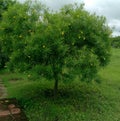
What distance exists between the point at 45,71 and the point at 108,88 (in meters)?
3.16

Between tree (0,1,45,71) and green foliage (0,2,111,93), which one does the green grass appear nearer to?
green foliage (0,2,111,93)

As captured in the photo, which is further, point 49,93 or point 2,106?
point 49,93

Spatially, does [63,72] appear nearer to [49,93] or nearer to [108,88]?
[49,93]

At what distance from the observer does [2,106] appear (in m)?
7.15

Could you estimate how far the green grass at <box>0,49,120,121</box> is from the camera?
6.61 m

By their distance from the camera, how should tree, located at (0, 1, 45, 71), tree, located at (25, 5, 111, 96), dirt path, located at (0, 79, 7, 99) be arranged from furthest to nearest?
dirt path, located at (0, 79, 7, 99) → tree, located at (0, 1, 45, 71) → tree, located at (25, 5, 111, 96)

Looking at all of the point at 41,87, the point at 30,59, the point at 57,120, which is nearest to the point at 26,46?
the point at 30,59

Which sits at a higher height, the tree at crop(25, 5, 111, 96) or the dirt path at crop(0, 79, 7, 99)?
the tree at crop(25, 5, 111, 96)

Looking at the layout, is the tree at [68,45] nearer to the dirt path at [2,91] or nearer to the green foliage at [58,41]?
the green foliage at [58,41]

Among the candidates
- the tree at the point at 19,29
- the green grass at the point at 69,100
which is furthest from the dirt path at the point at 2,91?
the tree at the point at 19,29

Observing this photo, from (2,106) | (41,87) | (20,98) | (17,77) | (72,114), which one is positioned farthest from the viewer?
(17,77)

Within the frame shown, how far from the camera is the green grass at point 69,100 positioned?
6609 mm

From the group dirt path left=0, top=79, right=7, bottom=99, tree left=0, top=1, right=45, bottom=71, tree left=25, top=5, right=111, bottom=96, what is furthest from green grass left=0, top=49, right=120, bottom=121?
tree left=0, top=1, right=45, bottom=71

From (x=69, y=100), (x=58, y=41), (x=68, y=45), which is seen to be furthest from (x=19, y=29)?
(x=69, y=100)
